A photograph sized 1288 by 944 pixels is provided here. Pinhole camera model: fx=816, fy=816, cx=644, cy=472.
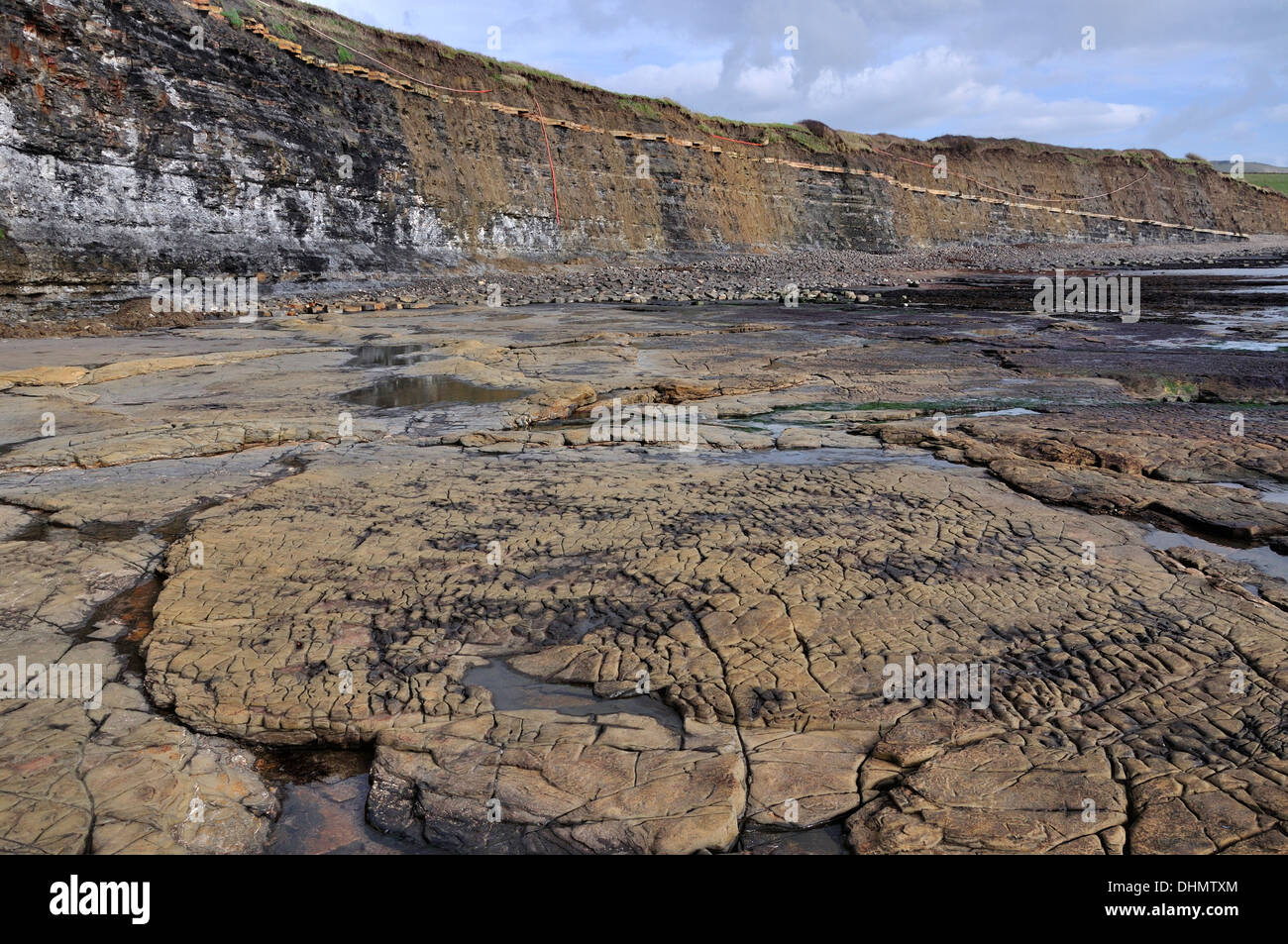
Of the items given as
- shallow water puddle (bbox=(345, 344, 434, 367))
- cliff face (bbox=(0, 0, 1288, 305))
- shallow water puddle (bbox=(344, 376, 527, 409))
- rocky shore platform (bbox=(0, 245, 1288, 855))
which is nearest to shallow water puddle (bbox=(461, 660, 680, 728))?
rocky shore platform (bbox=(0, 245, 1288, 855))

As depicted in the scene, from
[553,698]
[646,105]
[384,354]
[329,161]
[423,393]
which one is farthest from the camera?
[646,105]

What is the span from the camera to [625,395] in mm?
8031

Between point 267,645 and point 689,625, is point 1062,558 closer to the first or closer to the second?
point 689,625

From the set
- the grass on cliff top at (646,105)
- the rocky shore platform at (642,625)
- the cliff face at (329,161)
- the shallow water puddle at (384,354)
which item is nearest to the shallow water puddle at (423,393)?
the rocky shore platform at (642,625)

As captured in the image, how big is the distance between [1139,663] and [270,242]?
19.4 m

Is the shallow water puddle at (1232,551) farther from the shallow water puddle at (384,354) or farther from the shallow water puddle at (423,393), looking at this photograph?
the shallow water puddle at (384,354)

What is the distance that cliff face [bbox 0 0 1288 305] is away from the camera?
1500 cm

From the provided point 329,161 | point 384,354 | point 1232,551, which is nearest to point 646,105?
point 329,161

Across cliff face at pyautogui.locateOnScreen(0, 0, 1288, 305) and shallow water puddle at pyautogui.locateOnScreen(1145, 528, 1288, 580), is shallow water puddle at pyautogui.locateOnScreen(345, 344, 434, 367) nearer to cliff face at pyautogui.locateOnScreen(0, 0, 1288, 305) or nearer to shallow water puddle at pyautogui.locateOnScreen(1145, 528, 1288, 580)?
cliff face at pyautogui.locateOnScreen(0, 0, 1288, 305)

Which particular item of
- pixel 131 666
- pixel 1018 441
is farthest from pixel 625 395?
pixel 131 666

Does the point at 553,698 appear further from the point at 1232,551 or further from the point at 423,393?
the point at 423,393

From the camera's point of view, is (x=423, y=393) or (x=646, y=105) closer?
(x=423, y=393)

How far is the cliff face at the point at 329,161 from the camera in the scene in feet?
49.2

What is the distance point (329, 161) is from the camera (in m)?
20.1
